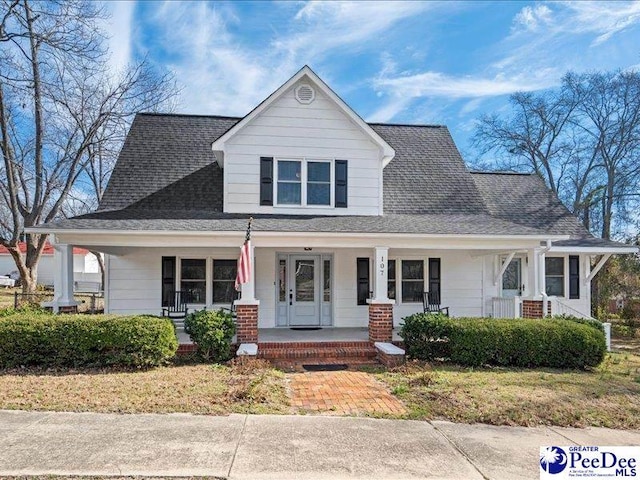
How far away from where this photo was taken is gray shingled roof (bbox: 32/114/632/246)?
1062 cm

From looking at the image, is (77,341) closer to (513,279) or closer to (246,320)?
(246,320)

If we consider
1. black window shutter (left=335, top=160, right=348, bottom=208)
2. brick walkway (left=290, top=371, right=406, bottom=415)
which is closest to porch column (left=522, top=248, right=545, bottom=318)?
black window shutter (left=335, top=160, right=348, bottom=208)

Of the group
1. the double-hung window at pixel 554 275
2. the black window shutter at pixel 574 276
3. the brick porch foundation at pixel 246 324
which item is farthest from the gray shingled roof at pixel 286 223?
the black window shutter at pixel 574 276

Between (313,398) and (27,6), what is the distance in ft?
63.5

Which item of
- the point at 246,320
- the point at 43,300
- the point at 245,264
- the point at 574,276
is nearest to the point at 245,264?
the point at 245,264

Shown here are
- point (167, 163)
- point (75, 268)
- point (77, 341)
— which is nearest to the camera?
point (77, 341)

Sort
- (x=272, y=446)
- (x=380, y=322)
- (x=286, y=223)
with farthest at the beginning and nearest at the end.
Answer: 1. (x=286, y=223)
2. (x=380, y=322)
3. (x=272, y=446)

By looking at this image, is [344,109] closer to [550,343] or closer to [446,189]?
[446,189]

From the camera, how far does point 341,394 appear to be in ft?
23.1

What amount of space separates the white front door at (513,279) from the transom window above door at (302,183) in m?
6.25

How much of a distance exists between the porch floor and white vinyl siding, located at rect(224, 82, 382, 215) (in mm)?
3155

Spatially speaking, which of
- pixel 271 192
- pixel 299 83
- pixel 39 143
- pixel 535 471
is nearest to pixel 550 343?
pixel 535 471

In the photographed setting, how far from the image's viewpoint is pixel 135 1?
13.7 m

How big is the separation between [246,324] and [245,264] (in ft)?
4.93
